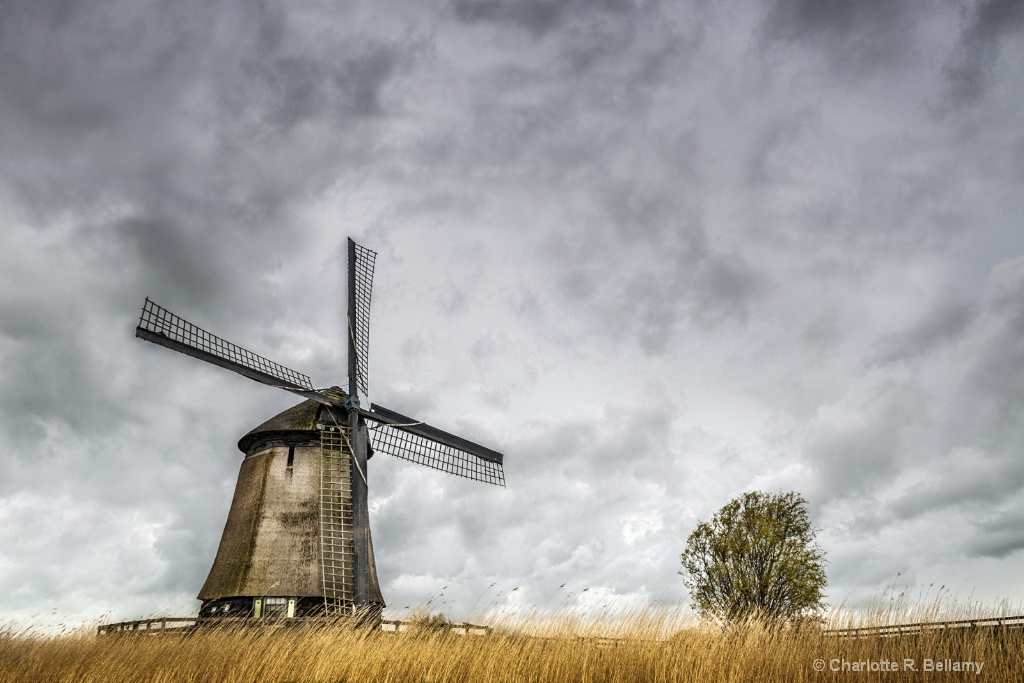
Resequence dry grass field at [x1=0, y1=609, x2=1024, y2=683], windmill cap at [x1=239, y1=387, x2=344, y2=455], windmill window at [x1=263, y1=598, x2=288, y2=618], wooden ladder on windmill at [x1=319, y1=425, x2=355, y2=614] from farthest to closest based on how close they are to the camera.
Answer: windmill cap at [x1=239, y1=387, x2=344, y2=455] → wooden ladder on windmill at [x1=319, y1=425, x2=355, y2=614] → windmill window at [x1=263, y1=598, x2=288, y2=618] → dry grass field at [x1=0, y1=609, x2=1024, y2=683]

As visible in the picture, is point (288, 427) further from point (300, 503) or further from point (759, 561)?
point (759, 561)

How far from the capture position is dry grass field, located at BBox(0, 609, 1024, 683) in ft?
27.8

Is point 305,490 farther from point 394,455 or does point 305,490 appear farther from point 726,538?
point 726,538

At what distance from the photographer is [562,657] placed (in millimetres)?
9414

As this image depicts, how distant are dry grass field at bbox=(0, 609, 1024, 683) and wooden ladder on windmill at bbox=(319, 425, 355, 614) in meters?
5.03

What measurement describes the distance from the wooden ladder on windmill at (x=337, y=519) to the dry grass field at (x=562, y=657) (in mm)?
5031

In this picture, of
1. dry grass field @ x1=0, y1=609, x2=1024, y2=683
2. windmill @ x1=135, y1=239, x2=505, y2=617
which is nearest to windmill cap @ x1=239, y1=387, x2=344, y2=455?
windmill @ x1=135, y1=239, x2=505, y2=617

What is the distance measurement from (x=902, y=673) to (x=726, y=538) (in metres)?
13.6

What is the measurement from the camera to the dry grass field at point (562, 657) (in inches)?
334

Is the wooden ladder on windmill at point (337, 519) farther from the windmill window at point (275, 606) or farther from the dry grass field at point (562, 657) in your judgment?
the dry grass field at point (562, 657)

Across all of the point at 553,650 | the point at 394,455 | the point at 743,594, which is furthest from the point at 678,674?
the point at 743,594

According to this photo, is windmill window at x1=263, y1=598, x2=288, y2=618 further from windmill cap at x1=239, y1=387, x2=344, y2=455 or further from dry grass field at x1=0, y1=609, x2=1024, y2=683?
dry grass field at x1=0, y1=609, x2=1024, y2=683

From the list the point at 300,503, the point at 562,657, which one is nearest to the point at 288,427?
the point at 300,503

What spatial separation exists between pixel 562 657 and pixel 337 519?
9.20m
